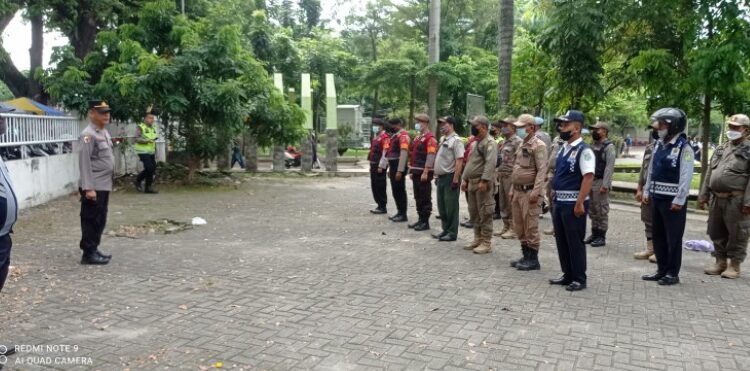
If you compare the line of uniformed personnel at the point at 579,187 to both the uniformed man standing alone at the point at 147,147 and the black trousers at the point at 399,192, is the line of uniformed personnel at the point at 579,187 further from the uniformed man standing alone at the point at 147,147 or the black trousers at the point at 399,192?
the uniformed man standing alone at the point at 147,147

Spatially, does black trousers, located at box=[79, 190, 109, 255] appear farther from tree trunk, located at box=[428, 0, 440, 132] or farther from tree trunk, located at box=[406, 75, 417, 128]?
tree trunk, located at box=[406, 75, 417, 128]

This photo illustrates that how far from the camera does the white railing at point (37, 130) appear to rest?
401 inches

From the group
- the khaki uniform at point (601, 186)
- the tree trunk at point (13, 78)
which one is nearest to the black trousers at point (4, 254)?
the khaki uniform at point (601, 186)

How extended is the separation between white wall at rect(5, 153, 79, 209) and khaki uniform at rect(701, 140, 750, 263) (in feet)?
33.1

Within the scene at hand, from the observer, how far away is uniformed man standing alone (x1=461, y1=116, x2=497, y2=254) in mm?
7402

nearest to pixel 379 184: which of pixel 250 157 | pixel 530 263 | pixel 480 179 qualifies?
pixel 480 179

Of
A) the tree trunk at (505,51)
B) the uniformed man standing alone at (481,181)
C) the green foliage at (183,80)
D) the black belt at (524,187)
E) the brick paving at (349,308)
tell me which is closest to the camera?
the brick paving at (349,308)

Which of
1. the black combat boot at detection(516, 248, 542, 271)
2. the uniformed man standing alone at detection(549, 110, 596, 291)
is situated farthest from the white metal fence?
the uniformed man standing alone at detection(549, 110, 596, 291)

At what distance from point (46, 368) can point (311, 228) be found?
5534mm

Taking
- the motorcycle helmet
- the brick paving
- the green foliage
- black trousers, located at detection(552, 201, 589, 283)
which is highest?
the green foliage

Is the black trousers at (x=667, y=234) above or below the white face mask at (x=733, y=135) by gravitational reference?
below

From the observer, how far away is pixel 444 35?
31.1m

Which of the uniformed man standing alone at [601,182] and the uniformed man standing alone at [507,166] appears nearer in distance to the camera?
the uniformed man standing alone at [507,166]

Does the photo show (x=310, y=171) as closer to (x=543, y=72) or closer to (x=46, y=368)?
(x=543, y=72)
